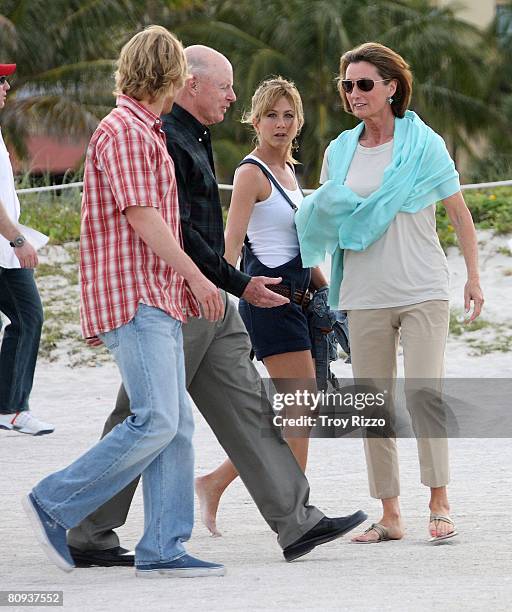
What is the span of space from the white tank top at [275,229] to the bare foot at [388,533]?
3.53 ft

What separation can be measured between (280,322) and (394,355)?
0.45 m

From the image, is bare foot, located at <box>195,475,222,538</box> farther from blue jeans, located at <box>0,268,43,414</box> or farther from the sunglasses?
blue jeans, located at <box>0,268,43,414</box>

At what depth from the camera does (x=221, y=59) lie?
15.6 feet

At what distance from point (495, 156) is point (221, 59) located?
2643cm

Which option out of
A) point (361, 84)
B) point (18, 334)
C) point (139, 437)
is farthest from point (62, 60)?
point (139, 437)

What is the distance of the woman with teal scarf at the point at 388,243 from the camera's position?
197 inches

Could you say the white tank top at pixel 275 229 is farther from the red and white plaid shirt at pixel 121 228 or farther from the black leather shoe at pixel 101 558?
the black leather shoe at pixel 101 558

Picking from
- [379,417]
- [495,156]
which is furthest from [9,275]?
[495,156]

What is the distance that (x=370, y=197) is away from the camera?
5.01 meters

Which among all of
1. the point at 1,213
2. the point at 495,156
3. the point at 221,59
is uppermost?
the point at 221,59

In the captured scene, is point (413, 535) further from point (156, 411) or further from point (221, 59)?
point (221, 59)

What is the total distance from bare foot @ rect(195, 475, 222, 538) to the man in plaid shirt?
908 mm

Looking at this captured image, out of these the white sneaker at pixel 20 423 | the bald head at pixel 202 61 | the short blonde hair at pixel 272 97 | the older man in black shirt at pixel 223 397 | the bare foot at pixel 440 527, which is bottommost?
the white sneaker at pixel 20 423

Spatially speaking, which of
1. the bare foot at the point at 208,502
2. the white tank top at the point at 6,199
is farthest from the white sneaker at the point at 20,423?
the bare foot at the point at 208,502
